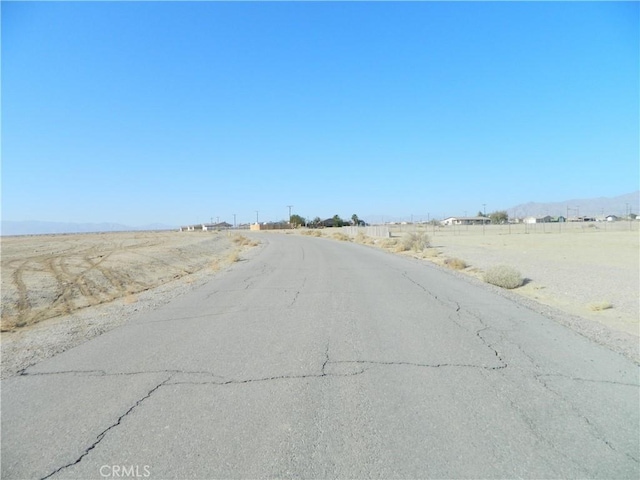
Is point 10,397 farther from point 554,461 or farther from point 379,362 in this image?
point 554,461

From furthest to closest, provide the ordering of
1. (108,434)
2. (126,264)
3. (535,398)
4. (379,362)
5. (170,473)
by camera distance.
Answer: (126,264) < (379,362) < (535,398) < (108,434) < (170,473)

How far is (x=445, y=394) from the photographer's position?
184 inches

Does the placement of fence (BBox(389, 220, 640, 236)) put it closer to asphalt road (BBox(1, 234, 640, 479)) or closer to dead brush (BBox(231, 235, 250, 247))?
dead brush (BBox(231, 235, 250, 247))

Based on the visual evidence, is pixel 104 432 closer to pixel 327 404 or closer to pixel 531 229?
pixel 327 404

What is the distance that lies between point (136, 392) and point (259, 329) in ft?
9.98

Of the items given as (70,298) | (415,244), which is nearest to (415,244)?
(415,244)

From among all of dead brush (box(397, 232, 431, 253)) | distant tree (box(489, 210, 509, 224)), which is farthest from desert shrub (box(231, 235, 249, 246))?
distant tree (box(489, 210, 509, 224))

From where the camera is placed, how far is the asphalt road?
11.2 ft

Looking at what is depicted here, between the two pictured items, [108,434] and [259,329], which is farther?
[259,329]

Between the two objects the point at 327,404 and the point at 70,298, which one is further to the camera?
the point at 70,298

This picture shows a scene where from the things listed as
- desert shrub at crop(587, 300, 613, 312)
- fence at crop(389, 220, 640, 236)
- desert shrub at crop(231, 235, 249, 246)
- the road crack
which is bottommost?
fence at crop(389, 220, 640, 236)

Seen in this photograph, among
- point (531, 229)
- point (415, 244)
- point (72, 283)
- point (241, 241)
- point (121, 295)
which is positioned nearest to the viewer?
point (121, 295)

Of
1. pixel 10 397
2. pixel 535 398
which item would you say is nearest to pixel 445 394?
pixel 535 398

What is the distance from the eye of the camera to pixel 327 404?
4398mm
